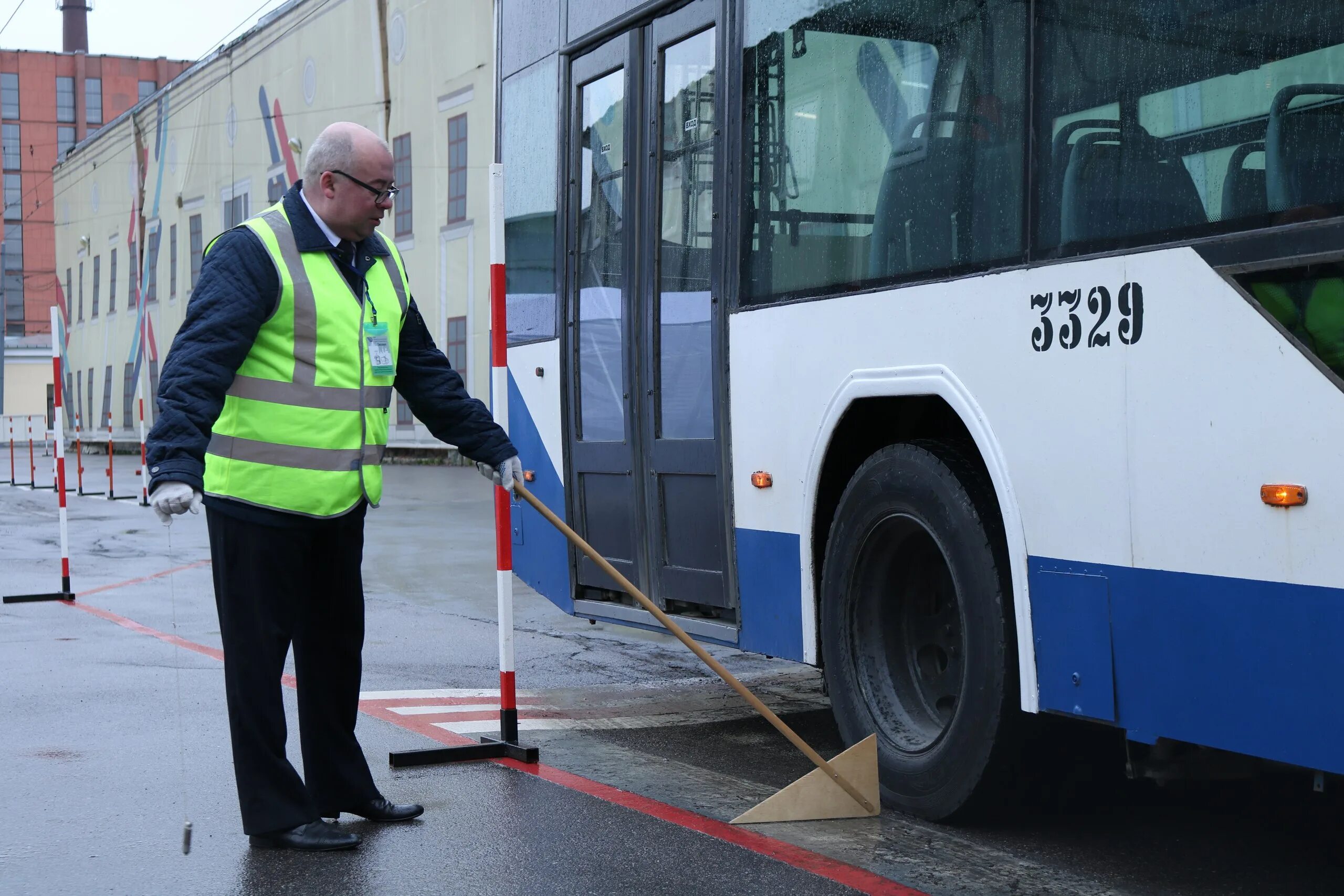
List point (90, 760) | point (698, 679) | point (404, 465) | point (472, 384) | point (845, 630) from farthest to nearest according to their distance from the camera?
point (404, 465), point (472, 384), point (698, 679), point (90, 760), point (845, 630)

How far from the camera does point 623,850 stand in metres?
4.53

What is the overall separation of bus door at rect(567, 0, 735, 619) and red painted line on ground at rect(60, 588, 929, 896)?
928 mm

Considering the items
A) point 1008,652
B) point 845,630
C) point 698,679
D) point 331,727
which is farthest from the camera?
point 698,679

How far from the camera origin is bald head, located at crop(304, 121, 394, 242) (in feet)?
15.3

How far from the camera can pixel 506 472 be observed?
5195mm

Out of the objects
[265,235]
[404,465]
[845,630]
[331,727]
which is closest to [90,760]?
[331,727]

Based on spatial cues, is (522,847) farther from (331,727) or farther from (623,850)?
(331,727)

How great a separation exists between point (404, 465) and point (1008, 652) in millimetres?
27941

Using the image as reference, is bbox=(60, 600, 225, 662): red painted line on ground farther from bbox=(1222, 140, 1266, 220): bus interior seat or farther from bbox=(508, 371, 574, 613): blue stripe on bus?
bbox=(1222, 140, 1266, 220): bus interior seat

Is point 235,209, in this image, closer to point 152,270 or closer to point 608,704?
point 152,270

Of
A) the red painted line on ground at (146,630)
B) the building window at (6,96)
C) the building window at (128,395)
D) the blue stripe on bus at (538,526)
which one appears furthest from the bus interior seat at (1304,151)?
the building window at (6,96)

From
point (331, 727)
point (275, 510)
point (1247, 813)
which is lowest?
point (1247, 813)

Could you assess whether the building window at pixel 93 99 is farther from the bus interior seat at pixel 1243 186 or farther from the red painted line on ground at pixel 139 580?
the bus interior seat at pixel 1243 186

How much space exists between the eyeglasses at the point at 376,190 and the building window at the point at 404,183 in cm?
2806
